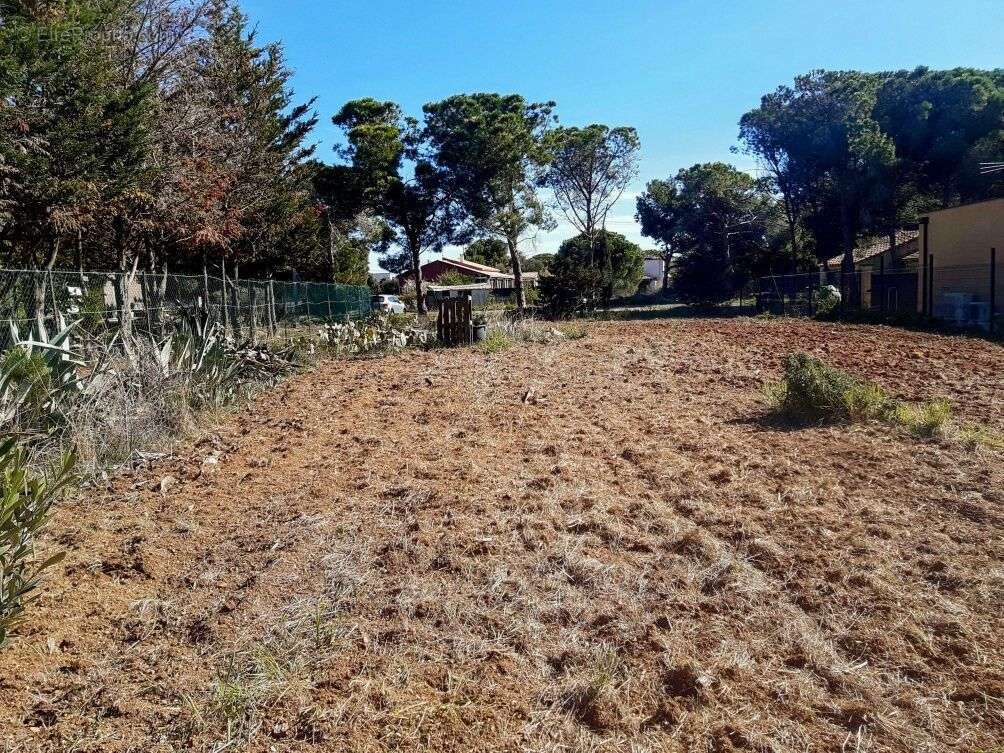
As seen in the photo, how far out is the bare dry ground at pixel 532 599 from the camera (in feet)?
8.53

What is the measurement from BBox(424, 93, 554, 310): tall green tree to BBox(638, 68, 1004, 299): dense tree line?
1216cm

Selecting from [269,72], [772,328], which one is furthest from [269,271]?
[772,328]

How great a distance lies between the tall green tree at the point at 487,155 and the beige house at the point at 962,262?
1707 centimetres

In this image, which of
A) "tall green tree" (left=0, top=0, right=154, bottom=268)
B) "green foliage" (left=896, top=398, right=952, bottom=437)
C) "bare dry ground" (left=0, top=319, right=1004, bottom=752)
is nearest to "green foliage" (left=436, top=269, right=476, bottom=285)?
"tall green tree" (left=0, top=0, right=154, bottom=268)

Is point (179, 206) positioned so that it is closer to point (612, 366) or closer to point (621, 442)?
point (612, 366)

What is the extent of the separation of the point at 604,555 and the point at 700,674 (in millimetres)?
1260

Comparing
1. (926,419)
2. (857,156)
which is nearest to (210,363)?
(926,419)

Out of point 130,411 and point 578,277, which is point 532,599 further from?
point 578,277

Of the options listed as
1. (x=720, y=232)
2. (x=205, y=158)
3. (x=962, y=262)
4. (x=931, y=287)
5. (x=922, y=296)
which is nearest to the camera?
(x=205, y=158)

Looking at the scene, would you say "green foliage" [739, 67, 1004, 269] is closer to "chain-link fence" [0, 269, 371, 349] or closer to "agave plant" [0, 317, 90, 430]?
"chain-link fence" [0, 269, 371, 349]

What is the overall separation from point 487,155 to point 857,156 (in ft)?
57.0

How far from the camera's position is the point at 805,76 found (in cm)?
3334

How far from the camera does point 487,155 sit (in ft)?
97.8

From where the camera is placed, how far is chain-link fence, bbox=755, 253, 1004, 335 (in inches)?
741
